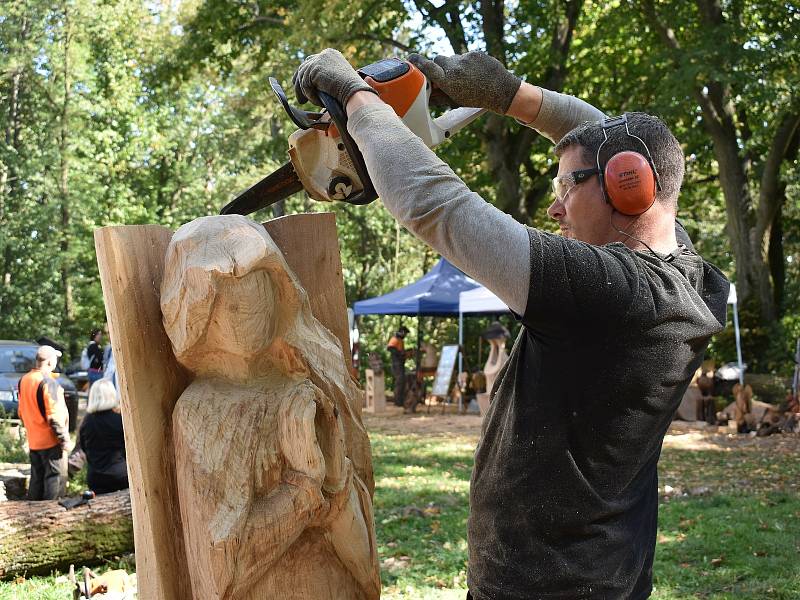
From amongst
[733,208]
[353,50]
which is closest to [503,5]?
[353,50]

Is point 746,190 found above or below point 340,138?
above

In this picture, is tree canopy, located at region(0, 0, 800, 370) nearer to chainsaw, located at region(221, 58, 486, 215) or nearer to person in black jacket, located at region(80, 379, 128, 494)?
person in black jacket, located at region(80, 379, 128, 494)

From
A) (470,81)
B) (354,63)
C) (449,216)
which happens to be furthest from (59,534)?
(354,63)

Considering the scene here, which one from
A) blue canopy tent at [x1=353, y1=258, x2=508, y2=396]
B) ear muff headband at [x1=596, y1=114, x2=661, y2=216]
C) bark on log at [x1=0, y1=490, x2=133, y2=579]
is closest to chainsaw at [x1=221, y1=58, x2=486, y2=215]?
ear muff headband at [x1=596, y1=114, x2=661, y2=216]

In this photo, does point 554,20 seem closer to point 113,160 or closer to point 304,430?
point 304,430

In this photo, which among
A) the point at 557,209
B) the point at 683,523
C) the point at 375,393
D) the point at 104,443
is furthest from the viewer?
the point at 375,393

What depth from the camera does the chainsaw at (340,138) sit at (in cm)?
167

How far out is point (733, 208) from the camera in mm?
12805

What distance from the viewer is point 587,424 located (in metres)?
1.46

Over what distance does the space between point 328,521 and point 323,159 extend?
83 centimetres

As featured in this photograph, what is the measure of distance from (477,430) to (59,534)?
684 cm

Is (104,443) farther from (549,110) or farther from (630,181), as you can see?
(630,181)

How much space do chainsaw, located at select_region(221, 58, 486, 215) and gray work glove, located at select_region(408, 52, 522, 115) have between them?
50 millimetres

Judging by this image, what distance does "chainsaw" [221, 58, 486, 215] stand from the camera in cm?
167
